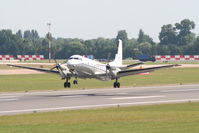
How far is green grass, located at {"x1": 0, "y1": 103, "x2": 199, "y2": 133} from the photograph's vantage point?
24.5 m

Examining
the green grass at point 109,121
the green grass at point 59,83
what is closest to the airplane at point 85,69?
the green grass at point 59,83

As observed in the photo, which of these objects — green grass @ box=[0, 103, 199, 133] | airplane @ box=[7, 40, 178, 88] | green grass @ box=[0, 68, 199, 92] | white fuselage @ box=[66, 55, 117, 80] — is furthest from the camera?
green grass @ box=[0, 68, 199, 92]

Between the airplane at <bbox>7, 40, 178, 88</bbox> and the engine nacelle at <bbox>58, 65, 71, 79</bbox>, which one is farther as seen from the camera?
the engine nacelle at <bbox>58, 65, 71, 79</bbox>

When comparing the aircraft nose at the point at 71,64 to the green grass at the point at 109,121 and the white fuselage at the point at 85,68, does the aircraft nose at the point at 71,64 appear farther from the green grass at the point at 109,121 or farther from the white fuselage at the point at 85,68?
the green grass at the point at 109,121

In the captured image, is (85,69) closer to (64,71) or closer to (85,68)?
(85,68)

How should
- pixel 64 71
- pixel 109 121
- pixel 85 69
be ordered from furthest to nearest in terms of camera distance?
pixel 85 69 → pixel 64 71 → pixel 109 121

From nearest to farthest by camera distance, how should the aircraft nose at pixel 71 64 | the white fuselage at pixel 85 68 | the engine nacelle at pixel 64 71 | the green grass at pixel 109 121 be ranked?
the green grass at pixel 109 121, the aircraft nose at pixel 71 64, the white fuselage at pixel 85 68, the engine nacelle at pixel 64 71

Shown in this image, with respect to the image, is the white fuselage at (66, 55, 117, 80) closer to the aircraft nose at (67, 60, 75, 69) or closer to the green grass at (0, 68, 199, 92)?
the aircraft nose at (67, 60, 75, 69)

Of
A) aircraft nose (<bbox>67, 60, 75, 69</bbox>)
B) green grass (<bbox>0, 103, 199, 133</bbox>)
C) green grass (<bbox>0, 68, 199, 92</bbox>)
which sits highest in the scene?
aircraft nose (<bbox>67, 60, 75, 69</bbox>)

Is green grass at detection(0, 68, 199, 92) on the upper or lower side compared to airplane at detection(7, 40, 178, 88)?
lower

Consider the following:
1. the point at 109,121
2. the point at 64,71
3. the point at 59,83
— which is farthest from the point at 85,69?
the point at 109,121

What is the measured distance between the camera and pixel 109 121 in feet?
90.7

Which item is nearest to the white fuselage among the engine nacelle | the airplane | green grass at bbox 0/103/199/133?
the airplane

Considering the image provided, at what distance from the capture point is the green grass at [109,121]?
80.3 ft
